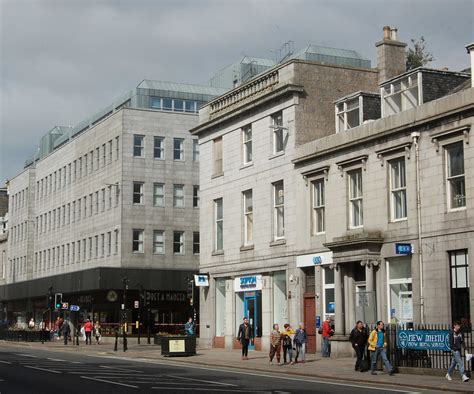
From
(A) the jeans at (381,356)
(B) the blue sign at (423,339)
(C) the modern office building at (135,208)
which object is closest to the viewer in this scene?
(B) the blue sign at (423,339)

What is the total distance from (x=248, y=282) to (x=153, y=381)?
754 inches

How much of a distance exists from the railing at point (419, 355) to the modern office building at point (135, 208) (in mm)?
34500

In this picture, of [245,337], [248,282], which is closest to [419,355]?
[245,337]

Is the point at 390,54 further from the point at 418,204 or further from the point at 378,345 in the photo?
the point at 378,345

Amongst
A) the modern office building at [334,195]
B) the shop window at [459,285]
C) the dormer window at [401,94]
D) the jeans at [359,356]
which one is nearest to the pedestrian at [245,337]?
the modern office building at [334,195]

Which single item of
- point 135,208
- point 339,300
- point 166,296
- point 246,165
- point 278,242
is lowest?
point 339,300

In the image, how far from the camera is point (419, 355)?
27.7 m

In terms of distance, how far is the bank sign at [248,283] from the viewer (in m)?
42.5

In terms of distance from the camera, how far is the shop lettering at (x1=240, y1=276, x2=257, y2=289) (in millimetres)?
42875

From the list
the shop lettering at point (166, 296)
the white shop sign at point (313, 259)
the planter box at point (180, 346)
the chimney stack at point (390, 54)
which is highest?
the chimney stack at point (390, 54)

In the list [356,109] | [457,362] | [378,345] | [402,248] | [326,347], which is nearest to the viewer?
[457,362]

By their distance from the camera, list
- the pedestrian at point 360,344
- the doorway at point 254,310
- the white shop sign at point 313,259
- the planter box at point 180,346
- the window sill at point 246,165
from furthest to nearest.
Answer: the window sill at point 246,165
the doorway at point 254,310
the planter box at point 180,346
the white shop sign at point 313,259
the pedestrian at point 360,344

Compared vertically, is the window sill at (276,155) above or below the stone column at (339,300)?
above

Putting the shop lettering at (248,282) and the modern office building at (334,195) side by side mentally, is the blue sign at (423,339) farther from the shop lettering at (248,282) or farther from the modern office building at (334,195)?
the shop lettering at (248,282)
